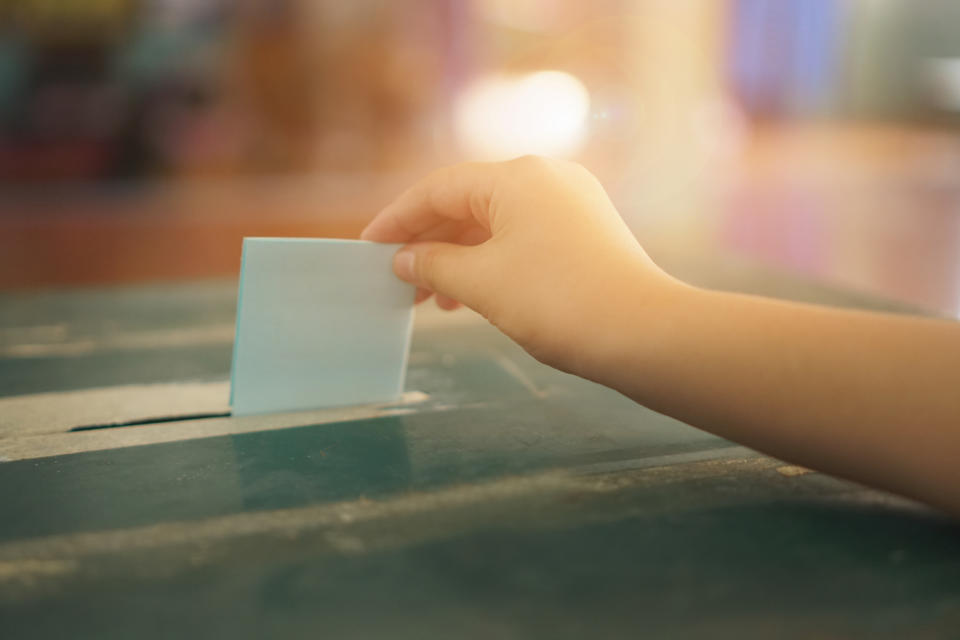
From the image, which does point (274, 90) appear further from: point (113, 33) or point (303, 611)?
point (303, 611)

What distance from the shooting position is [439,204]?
1.98 ft

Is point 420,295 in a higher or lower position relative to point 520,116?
lower

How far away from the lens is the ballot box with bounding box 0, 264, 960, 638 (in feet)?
1.13

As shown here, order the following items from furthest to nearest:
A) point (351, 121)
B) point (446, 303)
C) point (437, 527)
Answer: point (351, 121) → point (446, 303) → point (437, 527)

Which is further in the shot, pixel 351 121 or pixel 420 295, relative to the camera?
pixel 351 121

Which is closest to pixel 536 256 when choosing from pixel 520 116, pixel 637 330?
pixel 637 330

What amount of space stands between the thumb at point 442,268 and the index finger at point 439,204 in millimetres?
20

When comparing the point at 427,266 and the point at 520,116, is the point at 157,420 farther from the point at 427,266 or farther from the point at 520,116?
the point at 520,116

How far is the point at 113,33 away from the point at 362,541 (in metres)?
4.19

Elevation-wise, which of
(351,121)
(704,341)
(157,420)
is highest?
(351,121)

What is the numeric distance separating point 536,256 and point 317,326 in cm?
20

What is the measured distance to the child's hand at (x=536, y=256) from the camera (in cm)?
49

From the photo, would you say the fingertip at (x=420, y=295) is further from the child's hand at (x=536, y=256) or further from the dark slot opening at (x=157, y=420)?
the dark slot opening at (x=157, y=420)

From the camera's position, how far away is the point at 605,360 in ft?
1.56
